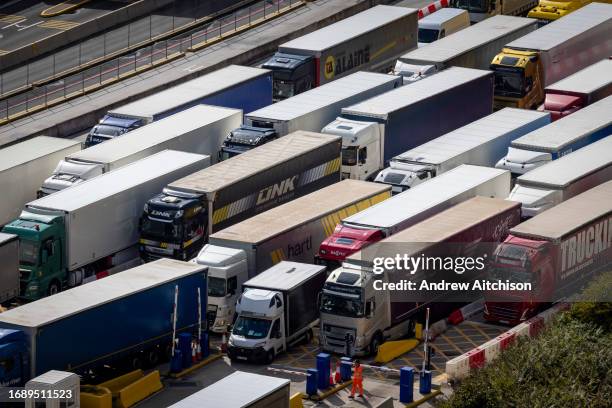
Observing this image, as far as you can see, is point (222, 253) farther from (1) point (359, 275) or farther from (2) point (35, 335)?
(2) point (35, 335)

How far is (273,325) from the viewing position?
66688mm

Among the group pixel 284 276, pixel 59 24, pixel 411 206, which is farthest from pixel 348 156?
pixel 59 24

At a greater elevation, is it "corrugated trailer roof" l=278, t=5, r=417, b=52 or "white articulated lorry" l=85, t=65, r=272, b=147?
"corrugated trailer roof" l=278, t=5, r=417, b=52

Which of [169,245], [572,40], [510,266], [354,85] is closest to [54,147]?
[169,245]

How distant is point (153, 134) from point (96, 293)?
18.4 meters

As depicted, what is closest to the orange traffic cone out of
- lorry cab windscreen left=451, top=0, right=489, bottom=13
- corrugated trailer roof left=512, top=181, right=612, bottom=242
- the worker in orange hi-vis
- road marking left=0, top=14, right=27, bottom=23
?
the worker in orange hi-vis

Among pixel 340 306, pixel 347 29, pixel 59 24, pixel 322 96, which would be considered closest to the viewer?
pixel 340 306

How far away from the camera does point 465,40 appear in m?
98.7

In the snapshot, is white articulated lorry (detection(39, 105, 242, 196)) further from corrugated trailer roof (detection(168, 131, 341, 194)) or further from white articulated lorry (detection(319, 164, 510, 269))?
white articulated lorry (detection(319, 164, 510, 269))

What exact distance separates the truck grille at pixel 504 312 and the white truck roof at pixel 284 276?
6.93 meters

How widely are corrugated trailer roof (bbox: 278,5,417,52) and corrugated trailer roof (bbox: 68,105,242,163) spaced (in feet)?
35.8

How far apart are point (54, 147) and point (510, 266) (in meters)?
23.3

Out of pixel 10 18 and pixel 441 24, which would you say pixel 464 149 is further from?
pixel 10 18

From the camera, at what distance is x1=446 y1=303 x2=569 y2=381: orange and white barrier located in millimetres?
63969
